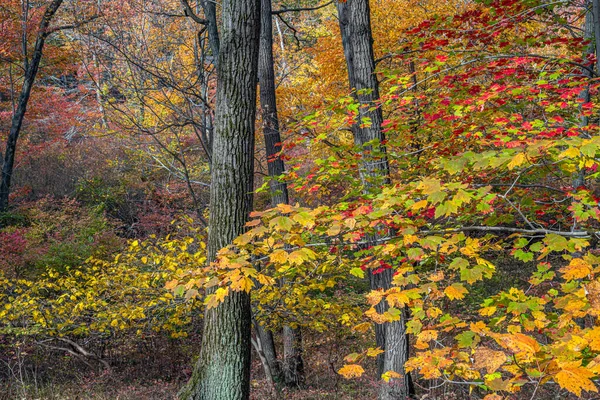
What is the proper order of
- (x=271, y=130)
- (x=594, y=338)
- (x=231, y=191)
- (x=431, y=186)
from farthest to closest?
1. (x=271, y=130)
2. (x=231, y=191)
3. (x=431, y=186)
4. (x=594, y=338)

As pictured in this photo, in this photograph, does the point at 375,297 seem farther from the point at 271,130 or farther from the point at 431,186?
the point at 271,130

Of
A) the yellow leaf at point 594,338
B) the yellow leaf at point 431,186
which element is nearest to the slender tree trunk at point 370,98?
the yellow leaf at point 431,186

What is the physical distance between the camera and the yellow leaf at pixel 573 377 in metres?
1.69

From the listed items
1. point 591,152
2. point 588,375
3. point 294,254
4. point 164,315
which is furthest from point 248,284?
point 164,315

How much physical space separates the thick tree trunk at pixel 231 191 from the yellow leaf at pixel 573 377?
260 centimetres

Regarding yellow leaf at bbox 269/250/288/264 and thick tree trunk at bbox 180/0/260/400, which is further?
thick tree trunk at bbox 180/0/260/400

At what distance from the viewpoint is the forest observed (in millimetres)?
2785

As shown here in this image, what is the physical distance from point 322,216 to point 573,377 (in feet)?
6.58

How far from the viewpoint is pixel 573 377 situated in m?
1.75

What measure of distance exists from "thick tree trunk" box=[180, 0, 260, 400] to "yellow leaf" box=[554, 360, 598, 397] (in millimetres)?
2597

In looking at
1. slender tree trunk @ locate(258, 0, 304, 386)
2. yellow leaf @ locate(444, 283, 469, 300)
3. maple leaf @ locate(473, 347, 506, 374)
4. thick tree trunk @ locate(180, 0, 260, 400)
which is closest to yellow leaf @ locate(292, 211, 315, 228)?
yellow leaf @ locate(444, 283, 469, 300)

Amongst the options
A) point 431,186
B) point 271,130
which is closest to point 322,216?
point 431,186

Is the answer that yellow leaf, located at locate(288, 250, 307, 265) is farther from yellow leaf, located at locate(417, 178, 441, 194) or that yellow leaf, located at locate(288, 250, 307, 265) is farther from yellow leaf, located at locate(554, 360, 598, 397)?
yellow leaf, located at locate(554, 360, 598, 397)

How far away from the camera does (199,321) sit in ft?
29.2
